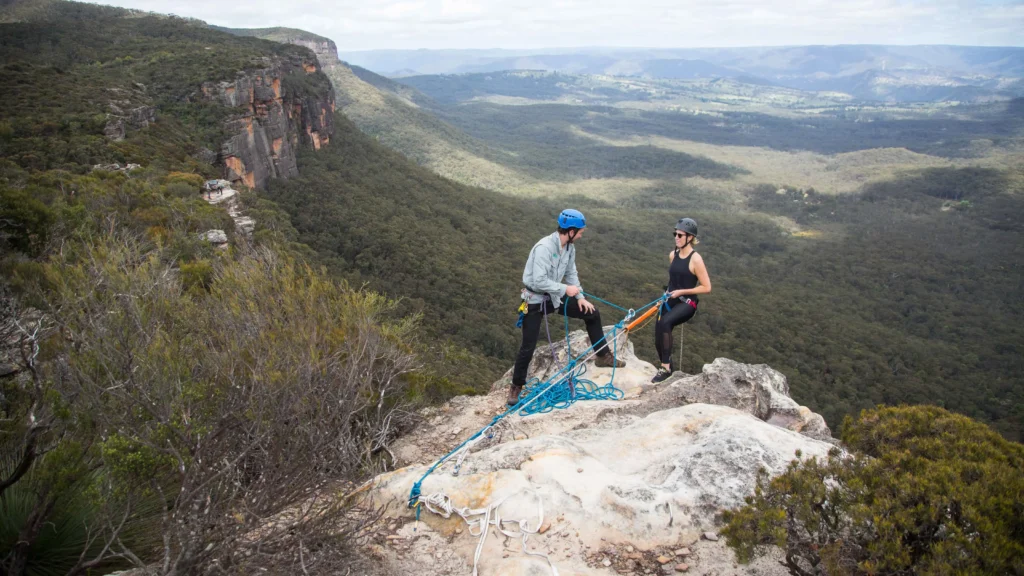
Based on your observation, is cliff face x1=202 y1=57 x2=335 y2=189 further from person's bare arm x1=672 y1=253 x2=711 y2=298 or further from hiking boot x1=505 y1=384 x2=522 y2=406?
person's bare arm x1=672 y1=253 x2=711 y2=298

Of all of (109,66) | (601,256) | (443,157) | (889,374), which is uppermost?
(109,66)

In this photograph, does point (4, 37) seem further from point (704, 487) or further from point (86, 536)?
point (704, 487)

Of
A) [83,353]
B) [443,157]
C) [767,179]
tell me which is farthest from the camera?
[767,179]

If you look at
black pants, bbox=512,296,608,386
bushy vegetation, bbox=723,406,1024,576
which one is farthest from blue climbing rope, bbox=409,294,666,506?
bushy vegetation, bbox=723,406,1024,576

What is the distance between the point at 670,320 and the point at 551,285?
1.74 m

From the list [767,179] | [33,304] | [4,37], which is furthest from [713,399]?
[767,179]

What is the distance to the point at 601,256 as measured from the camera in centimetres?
4631

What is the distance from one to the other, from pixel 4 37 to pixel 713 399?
156 feet

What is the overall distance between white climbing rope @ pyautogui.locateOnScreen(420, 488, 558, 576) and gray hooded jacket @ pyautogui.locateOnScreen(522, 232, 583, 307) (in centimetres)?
225

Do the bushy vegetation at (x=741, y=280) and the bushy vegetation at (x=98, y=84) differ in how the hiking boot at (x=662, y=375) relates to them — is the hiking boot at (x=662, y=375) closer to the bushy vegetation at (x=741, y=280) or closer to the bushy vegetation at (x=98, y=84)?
the bushy vegetation at (x=741, y=280)

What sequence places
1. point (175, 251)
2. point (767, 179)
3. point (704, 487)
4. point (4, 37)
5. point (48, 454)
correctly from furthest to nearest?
point (767, 179), point (4, 37), point (175, 251), point (704, 487), point (48, 454)

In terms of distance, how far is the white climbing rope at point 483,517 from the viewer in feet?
10.5

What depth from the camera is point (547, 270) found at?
17.7 ft

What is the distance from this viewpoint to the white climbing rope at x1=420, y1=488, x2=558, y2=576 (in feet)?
10.5
